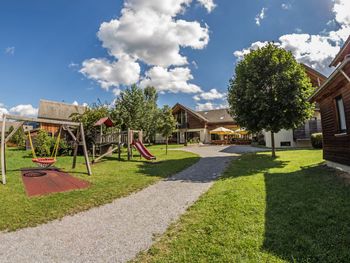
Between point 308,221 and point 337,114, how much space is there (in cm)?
665

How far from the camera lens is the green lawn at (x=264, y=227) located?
348 centimetres

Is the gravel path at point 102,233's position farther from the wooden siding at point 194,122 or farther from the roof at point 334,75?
the wooden siding at point 194,122

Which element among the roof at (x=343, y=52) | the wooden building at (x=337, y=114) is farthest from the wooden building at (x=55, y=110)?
the roof at (x=343, y=52)

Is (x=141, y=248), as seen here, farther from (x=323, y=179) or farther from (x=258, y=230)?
(x=323, y=179)

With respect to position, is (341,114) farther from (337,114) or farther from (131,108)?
(131,108)

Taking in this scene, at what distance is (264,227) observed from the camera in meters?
4.36

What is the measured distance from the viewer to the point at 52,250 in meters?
3.82

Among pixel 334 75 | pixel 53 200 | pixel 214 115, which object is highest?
pixel 214 115

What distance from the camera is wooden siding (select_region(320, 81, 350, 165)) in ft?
26.7

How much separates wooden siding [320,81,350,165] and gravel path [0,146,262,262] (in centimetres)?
592

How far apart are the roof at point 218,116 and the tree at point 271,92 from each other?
27464mm

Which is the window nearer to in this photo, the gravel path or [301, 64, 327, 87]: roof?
the gravel path

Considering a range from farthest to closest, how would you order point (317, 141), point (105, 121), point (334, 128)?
point (317, 141) → point (105, 121) → point (334, 128)

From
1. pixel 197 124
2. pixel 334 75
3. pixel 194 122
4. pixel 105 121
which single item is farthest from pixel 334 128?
pixel 194 122
